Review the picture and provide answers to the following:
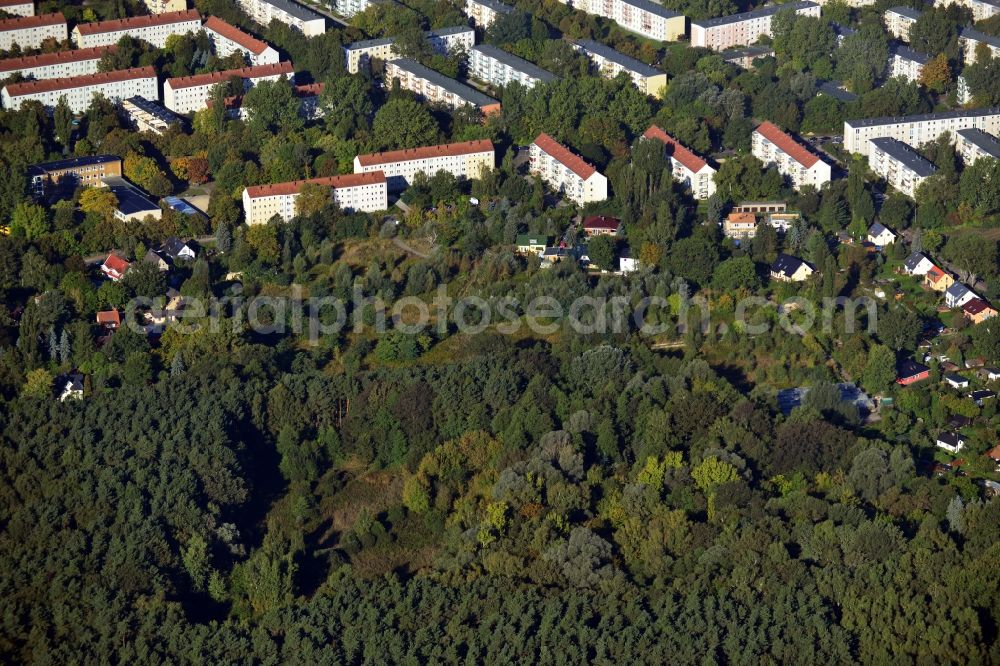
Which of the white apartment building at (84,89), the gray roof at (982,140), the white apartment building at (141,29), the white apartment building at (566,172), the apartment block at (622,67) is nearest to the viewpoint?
the white apartment building at (566,172)

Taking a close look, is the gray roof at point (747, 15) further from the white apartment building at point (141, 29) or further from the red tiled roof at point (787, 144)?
the white apartment building at point (141, 29)

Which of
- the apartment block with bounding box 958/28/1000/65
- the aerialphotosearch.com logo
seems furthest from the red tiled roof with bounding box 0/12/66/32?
the apartment block with bounding box 958/28/1000/65

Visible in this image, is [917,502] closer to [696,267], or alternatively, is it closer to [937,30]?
[696,267]

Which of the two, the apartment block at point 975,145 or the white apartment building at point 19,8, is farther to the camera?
the white apartment building at point 19,8

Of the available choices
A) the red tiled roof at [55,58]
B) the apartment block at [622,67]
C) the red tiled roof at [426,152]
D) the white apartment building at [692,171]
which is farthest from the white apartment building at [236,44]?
the white apartment building at [692,171]

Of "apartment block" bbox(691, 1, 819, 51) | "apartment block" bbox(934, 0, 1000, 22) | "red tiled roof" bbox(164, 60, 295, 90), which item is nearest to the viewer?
"red tiled roof" bbox(164, 60, 295, 90)

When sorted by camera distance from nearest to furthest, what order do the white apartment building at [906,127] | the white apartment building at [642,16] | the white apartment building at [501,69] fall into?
the white apartment building at [906,127] < the white apartment building at [501,69] < the white apartment building at [642,16]

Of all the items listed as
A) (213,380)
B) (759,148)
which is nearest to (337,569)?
(213,380)

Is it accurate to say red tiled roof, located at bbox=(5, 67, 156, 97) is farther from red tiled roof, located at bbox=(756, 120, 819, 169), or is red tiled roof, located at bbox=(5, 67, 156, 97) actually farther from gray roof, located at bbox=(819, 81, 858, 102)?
gray roof, located at bbox=(819, 81, 858, 102)
